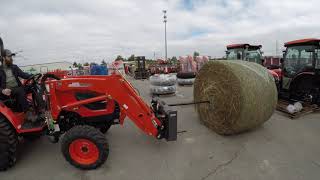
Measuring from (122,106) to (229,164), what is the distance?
6.42 feet

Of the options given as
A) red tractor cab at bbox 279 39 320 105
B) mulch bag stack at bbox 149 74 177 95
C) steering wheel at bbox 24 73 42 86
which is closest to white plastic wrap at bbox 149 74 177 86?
mulch bag stack at bbox 149 74 177 95

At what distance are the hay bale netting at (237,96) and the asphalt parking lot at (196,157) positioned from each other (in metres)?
0.32

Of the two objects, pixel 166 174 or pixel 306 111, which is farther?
pixel 306 111

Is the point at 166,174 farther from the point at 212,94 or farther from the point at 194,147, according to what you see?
the point at 212,94

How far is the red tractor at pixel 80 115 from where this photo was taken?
371 centimetres

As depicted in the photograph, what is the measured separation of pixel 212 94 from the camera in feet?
17.7

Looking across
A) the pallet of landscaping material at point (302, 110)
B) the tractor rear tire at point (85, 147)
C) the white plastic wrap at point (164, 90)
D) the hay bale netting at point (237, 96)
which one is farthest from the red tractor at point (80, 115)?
the white plastic wrap at point (164, 90)

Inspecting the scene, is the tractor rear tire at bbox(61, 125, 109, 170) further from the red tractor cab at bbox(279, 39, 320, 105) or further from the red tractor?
the red tractor cab at bbox(279, 39, 320, 105)

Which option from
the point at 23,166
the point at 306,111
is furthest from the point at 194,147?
the point at 306,111

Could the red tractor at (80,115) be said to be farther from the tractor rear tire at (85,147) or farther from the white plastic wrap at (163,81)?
the white plastic wrap at (163,81)

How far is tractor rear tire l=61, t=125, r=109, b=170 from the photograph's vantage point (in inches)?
145

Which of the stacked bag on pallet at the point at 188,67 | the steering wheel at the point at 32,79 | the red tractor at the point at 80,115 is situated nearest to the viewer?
the red tractor at the point at 80,115

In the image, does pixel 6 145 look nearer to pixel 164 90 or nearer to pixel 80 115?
pixel 80 115

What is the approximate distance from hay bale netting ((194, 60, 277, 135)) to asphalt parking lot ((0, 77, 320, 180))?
319 mm
